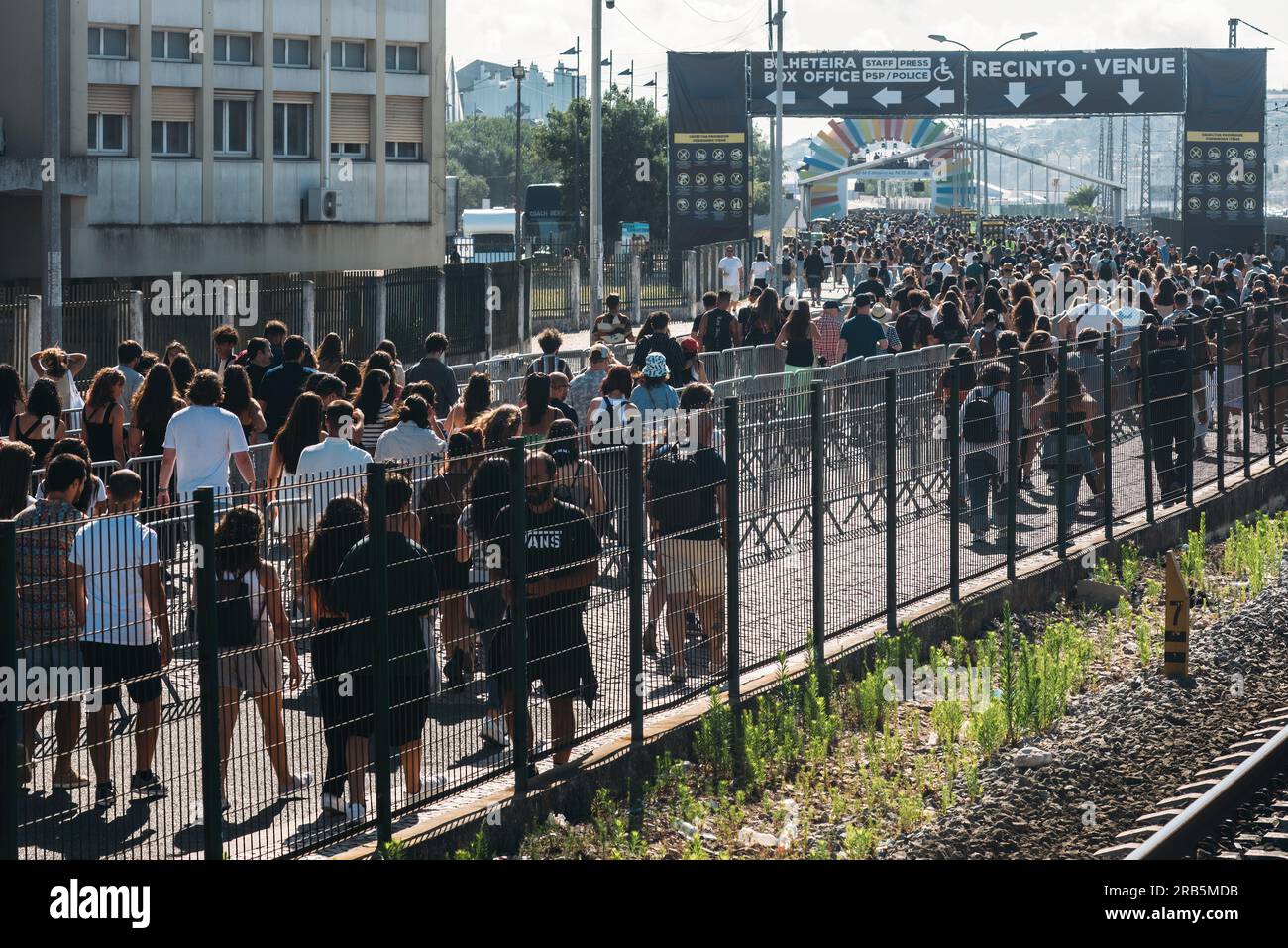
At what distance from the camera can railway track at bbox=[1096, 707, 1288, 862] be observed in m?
8.74

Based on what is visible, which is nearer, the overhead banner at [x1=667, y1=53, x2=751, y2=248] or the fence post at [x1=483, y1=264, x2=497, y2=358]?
the fence post at [x1=483, y1=264, x2=497, y2=358]

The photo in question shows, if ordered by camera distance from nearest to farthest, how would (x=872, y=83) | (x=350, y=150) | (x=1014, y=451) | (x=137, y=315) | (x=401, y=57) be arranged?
(x=1014, y=451) → (x=137, y=315) → (x=350, y=150) → (x=401, y=57) → (x=872, y=83)

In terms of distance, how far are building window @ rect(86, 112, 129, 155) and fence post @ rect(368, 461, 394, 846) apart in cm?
3829

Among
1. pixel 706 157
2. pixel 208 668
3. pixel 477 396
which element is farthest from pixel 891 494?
pixel 706 157

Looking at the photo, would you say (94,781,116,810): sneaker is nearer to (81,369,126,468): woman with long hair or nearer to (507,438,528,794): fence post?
(507,438,528,794): fence post

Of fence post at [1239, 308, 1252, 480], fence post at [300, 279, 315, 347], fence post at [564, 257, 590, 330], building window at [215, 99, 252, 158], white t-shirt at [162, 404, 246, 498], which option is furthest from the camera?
building window at [215, 99, 252, 158]

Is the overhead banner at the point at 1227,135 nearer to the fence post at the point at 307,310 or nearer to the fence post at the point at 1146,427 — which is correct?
the fence post at the point at 307,310

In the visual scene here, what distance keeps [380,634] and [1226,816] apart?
13.0ft

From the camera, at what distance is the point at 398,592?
8.51m

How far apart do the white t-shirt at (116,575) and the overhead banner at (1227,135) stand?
178ft

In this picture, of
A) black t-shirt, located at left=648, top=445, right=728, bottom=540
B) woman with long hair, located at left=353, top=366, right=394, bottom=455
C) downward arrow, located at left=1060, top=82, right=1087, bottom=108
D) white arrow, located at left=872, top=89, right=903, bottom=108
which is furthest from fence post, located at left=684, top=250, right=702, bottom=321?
black t-shirt, located at left=648, top=445, right=728, bottom=540

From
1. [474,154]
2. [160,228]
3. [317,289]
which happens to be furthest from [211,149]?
[474,154]

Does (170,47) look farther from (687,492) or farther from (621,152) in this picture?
(687,492)

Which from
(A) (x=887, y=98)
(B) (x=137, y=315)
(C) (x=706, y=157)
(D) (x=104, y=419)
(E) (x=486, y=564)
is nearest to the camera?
(E) (x=486, y=564)
